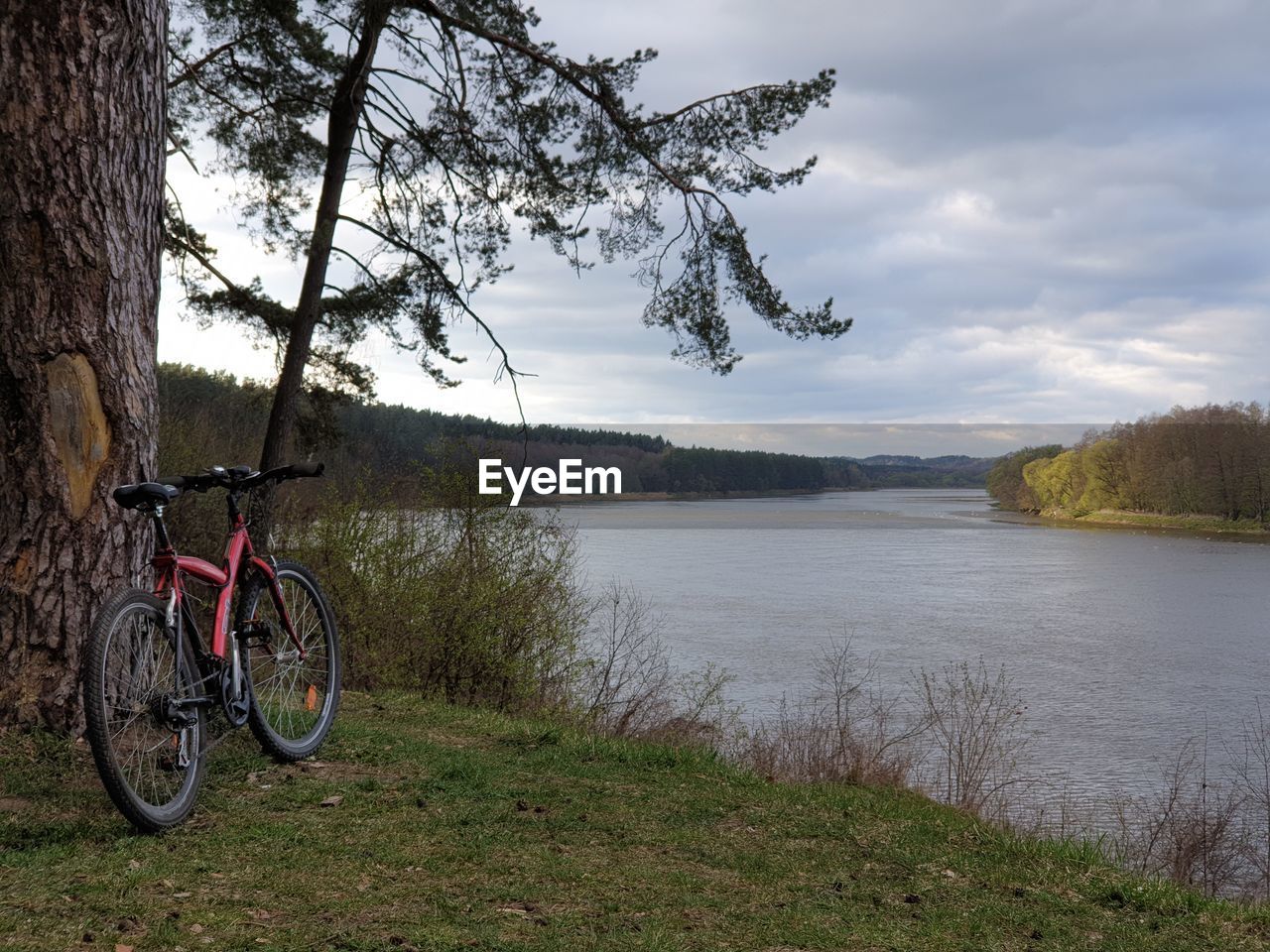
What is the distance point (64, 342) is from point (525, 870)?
9.73ft

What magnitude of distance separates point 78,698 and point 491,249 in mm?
8580

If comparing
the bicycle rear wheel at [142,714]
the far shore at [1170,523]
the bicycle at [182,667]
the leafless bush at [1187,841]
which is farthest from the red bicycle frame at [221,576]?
the far shore at [1170,523]

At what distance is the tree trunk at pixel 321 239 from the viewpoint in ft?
35.4

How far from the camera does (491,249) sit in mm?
12453

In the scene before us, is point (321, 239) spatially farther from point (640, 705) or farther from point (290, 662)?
point (290, 662)

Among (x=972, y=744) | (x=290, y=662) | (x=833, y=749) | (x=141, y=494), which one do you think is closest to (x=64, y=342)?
(x=141, y=494)

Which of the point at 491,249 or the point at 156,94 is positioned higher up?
the point at 491,249

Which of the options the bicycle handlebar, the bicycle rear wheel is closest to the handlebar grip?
the bicycle handlebar

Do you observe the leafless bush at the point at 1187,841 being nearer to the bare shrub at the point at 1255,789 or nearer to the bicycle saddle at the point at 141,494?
the bare shrub at the point at 1255,789

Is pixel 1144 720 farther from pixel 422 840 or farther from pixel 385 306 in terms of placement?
pixel 422 840

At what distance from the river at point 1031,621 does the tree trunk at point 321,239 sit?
4749mm

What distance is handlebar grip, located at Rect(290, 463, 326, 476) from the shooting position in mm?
4676

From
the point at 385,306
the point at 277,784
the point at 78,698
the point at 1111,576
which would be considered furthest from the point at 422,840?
the point at 1111,576

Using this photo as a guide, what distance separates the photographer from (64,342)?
468cm
